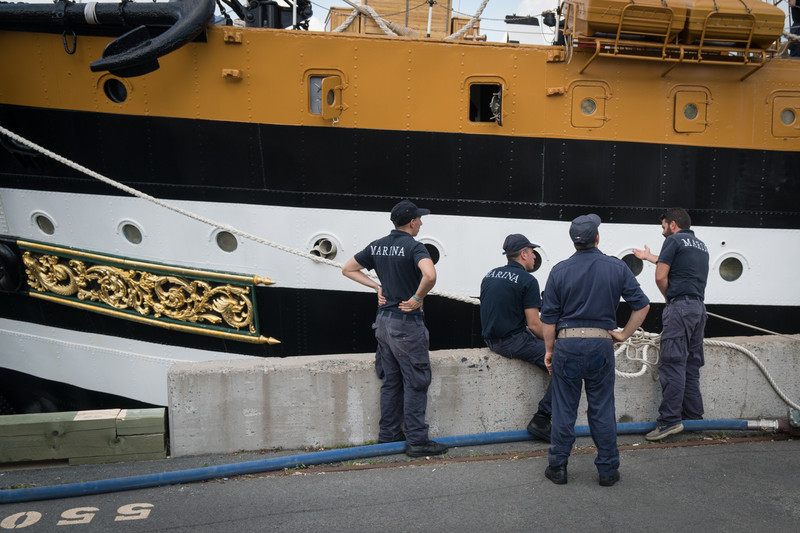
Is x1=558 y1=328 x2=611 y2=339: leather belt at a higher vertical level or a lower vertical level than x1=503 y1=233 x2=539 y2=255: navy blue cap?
lower

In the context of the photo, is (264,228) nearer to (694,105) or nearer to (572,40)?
(572,40)

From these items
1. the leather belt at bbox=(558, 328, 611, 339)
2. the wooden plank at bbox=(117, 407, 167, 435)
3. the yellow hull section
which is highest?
the yellow hull section

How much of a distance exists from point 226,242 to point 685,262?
367 cm

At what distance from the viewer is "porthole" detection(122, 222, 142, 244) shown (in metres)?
6.18

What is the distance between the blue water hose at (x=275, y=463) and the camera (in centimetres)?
405

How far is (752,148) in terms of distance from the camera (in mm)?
6172

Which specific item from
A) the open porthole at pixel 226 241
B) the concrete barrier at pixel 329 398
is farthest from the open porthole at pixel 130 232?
the concrete barrier at pixel 329 398

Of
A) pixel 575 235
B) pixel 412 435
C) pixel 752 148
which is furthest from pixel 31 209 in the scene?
pixel 752 148

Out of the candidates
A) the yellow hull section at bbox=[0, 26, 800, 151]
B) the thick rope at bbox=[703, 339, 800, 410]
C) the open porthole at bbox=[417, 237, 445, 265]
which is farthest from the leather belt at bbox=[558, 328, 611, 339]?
the yellow hull section at bbox=[0, 26, 800, 151]

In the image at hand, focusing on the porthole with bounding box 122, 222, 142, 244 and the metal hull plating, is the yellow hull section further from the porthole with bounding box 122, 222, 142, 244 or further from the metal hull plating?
the porthole with bounding box 122, 222, 142, 244

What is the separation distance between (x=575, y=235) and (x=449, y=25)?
13.1 feet

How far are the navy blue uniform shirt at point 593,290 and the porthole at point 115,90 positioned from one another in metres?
4.10

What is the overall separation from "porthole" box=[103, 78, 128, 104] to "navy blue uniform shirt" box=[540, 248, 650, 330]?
4.10 meters

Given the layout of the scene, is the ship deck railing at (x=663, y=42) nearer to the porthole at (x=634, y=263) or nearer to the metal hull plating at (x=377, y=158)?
the metal hull plating at (x=377, y=158)
